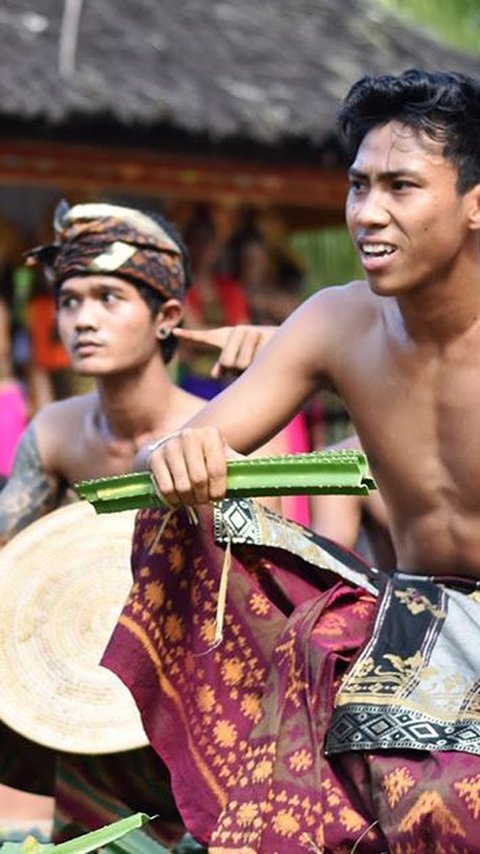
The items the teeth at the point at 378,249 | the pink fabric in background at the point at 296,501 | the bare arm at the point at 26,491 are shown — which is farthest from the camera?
the pink fabric in background at the point at 296,501

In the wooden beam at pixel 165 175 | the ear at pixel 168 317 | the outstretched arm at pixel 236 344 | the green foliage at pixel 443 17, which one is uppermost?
the green foliage at pixel 443 17

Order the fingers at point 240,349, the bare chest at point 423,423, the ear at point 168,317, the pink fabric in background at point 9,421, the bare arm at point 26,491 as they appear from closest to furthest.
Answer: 1. the bare chest at point 423,423
2. the fingers at point 240,349
3. the bare arm at point 26,491
4. the ear at point 168,317
5. the pink fabric in background at point 9,421

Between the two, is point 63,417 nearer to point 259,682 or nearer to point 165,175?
point 259,682

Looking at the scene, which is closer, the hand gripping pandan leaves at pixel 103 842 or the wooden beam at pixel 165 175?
the hand gripping pandan leaves at pixel 103 842

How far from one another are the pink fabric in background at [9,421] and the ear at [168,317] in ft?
10.2

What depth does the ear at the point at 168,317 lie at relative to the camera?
19.7 ft

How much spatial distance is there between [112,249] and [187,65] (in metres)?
6.35

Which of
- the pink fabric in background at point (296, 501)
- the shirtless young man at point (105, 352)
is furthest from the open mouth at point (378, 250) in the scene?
the pink fabric in background at point (296, 501)

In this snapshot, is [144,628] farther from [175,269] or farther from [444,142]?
[175,269]

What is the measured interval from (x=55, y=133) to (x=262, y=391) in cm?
721

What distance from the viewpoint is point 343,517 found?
19.5ft

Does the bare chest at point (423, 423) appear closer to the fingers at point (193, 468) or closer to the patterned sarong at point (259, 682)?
the patterned sarong at point (259, 682)

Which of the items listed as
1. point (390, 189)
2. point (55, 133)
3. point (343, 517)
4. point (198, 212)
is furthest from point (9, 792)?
point (198, 212)

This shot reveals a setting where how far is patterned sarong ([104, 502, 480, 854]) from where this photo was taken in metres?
3.81
